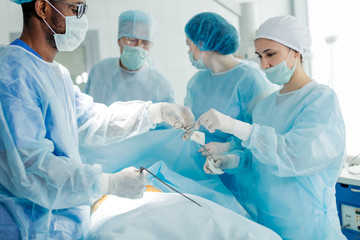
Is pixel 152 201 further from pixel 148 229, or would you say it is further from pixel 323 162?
pixel 323 162

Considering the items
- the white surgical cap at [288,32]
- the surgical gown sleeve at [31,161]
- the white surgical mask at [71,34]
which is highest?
the white surgical mask at [71,34]

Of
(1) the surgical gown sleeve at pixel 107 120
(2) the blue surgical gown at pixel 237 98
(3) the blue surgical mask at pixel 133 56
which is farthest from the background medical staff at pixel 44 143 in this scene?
(3) the blue surgical mask at pixel 133 56

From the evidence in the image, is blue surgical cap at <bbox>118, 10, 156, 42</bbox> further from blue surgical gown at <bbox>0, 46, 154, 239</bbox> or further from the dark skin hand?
blue surgical gown at <bbox>0, 46, 154, 239</bbox>

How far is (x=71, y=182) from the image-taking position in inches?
40.1

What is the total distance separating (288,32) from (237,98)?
500 millimetres

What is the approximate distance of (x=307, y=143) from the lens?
1312 millimetres

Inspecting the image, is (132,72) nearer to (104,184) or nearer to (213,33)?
(213,33)

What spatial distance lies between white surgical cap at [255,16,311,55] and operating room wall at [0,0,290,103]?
7.65 ft

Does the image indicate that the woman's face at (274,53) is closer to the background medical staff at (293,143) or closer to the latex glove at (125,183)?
the background medical staff at (293,143)

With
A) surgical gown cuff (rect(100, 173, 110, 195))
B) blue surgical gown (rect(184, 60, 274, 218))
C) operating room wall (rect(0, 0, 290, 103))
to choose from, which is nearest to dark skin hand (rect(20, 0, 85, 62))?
surgical gown cuff (rect(100, 173, 110, 195))

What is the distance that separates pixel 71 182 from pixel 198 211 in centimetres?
49

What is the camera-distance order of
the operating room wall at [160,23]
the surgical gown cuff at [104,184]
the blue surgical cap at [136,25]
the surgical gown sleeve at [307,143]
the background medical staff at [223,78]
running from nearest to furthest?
the surgical gown cuff at [104,184]
the surgical gown sleeve at [307,143]
the background medical staff at [223,78]
the blue surgical cap at [136,25]
the operating room wall at [160,23]

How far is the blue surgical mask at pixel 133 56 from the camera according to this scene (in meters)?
2.45

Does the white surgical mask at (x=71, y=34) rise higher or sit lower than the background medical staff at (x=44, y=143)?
higher
